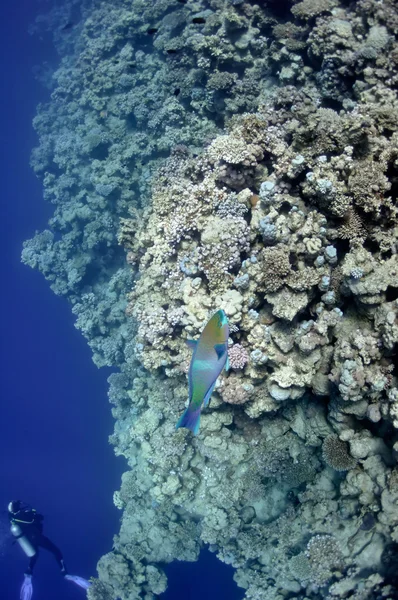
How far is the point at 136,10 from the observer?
1388cm

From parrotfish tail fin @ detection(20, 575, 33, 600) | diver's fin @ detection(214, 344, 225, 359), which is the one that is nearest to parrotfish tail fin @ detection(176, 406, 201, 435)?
diver's fin @ detection(214, 344, 225, 359)

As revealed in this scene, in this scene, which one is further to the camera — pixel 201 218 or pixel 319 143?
pixel 201 218

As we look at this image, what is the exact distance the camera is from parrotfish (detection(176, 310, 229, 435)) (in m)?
2.10

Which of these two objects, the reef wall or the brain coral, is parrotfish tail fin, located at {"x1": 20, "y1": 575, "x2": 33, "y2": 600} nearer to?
the reef wall

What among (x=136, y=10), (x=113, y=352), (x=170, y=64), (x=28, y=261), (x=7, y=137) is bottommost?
(x=113, y=352)

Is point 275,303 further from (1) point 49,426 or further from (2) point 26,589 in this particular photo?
(1) point 49,426

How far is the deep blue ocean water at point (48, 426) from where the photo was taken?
33.3m

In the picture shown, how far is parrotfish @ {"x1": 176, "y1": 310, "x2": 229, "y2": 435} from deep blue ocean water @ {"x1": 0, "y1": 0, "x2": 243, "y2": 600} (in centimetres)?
3318

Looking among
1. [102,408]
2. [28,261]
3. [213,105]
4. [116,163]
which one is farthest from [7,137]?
[213,105]

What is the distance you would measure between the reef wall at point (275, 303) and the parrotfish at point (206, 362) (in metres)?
2.51

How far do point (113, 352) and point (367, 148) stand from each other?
32.1ft

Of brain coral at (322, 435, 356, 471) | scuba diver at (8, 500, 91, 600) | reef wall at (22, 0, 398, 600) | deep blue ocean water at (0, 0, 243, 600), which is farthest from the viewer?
deep blue ocean water at (0, 0, 243, 600)

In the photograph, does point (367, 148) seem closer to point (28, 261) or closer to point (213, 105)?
point (213, 105)

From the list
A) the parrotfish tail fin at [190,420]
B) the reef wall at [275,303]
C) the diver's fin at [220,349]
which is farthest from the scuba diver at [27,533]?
the diver's fin at [220,349]
